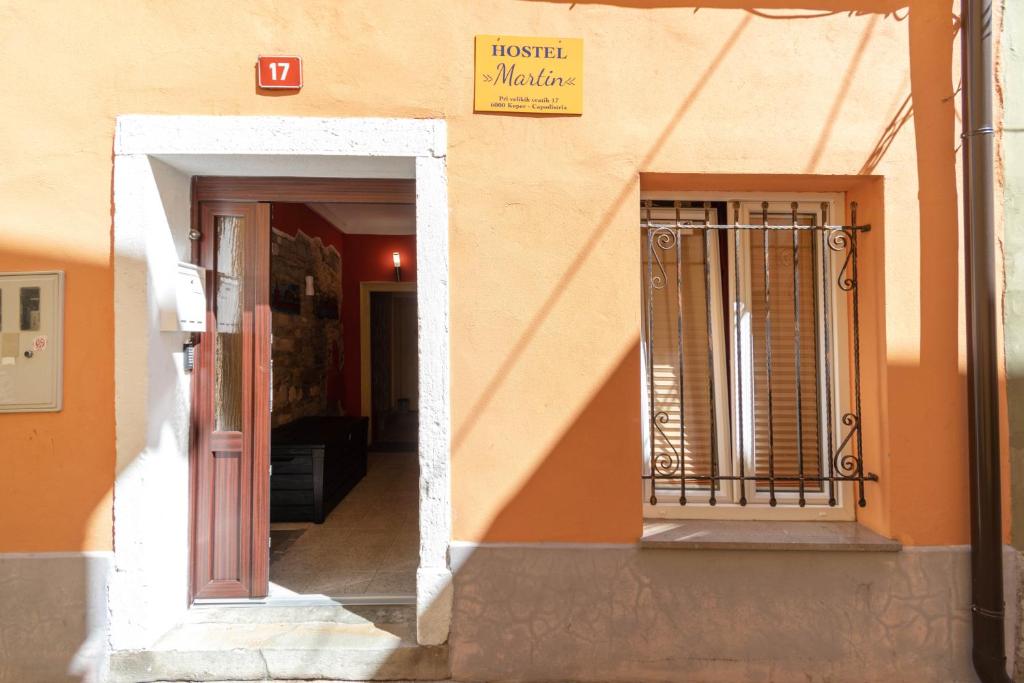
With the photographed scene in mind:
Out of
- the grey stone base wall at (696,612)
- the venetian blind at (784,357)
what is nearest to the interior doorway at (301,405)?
the grey stone base wall at (696,612)

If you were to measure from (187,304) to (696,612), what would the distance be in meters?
3.08

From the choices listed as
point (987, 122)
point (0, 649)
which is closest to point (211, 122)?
point (0, 649)

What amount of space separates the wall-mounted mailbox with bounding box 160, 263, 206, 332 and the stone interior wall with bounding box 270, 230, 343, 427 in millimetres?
2180

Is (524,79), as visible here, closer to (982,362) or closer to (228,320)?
(228,320)

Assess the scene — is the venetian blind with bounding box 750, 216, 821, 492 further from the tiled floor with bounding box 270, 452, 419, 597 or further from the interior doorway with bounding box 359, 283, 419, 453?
the interior doorway with bounding box 359, 283, 419, 453

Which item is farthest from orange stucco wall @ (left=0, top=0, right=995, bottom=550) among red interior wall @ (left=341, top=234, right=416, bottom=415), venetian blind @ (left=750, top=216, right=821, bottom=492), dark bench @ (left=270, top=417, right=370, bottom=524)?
red interior wall @ (left=341, top=234, right=416, bottom=415)

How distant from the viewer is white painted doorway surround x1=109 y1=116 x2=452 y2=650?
110 inches

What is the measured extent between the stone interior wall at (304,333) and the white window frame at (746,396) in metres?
3.74

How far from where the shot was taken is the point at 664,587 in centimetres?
281

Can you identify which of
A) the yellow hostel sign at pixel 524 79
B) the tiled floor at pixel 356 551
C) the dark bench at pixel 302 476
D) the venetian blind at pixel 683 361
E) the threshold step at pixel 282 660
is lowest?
the threshold step at pixel 282 660

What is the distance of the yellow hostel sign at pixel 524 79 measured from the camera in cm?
286

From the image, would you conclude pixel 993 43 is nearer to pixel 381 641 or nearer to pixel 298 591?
pixel 381 641

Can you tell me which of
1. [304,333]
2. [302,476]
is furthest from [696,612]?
[304,333]

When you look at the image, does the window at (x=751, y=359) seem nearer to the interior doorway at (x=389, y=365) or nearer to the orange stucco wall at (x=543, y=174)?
the orange stucco wall at (x=543, y=174)
